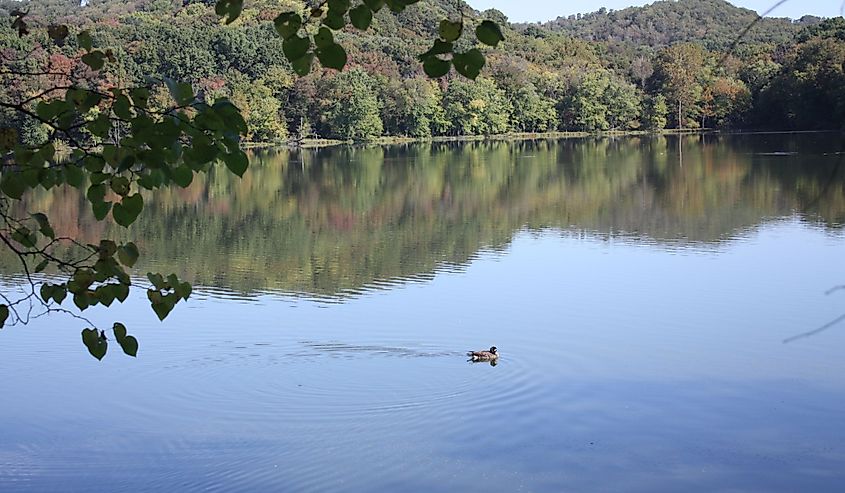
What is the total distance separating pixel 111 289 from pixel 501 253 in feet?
38.9

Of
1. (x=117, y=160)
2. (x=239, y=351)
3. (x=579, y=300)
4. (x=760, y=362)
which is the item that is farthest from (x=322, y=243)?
(x=117, y=160)

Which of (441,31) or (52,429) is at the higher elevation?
(441,31)

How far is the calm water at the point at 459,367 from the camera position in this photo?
5992 mm

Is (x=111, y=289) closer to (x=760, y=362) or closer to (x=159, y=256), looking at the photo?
(x=760, y=362)

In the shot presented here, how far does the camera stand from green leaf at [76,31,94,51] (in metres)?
2.08

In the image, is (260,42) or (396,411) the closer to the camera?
(396,411)

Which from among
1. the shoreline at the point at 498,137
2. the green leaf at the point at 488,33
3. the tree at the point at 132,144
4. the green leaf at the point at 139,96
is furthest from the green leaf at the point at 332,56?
the shoreline at the point at 498,137

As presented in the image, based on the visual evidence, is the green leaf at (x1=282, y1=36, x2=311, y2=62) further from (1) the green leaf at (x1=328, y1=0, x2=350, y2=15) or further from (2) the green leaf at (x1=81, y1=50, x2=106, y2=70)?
(2) the green leaf at (x1=81, y1=50, x2=106, y2=70)

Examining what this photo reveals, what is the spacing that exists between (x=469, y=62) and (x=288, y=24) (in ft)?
1.01

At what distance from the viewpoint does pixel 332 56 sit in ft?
5.51

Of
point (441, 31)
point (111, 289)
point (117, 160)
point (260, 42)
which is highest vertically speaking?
point (260, 42)

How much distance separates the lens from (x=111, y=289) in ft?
6.61

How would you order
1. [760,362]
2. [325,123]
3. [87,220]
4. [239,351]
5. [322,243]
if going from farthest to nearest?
[325,123]
[87,220]
[322,243]
[239,351]
[760,362]

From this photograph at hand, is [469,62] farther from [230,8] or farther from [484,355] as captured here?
[484,355]
